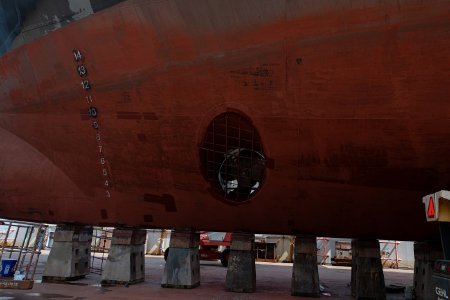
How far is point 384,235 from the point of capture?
27.4ft

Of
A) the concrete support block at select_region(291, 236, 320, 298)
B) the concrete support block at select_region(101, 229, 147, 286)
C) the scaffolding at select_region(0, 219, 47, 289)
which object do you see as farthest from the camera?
the concrete support block at select_region(101, 229, 147, 286)

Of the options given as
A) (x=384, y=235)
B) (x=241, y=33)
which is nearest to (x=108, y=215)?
(x=241, y=33)

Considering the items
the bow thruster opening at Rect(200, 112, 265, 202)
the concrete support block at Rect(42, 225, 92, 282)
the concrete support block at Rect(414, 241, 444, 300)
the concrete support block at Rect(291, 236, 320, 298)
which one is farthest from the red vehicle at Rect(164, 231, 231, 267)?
the concrete support block at Rect(414, 241, 444, 300)

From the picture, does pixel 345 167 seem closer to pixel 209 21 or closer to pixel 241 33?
pixel 241 33

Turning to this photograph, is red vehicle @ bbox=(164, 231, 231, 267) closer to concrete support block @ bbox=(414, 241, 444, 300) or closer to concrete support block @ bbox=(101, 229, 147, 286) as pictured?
concrete support block @ bbox=(101, 229, 147, 286)

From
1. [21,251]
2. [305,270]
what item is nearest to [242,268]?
[305,270]

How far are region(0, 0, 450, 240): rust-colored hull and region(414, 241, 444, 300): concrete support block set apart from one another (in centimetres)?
85

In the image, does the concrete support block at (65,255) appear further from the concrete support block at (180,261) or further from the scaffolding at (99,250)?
the concrete support block at (180,261)

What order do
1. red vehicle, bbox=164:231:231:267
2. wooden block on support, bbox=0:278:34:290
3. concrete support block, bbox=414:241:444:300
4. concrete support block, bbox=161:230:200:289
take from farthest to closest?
red vehicle, bbox=164:231:231:267 → concrete support block, bbox=161:230:200:289 → concrete support block, bbox=414:241:444:300 → wooden block on support, bbox=0:278:34:290

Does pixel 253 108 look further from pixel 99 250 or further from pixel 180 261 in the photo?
pixel 99 250

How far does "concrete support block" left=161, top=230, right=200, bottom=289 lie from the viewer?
982 cm

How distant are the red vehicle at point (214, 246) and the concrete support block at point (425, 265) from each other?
1041cm

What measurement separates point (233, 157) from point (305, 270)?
3139 mm

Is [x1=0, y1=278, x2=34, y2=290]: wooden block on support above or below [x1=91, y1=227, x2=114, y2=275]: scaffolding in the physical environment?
below
